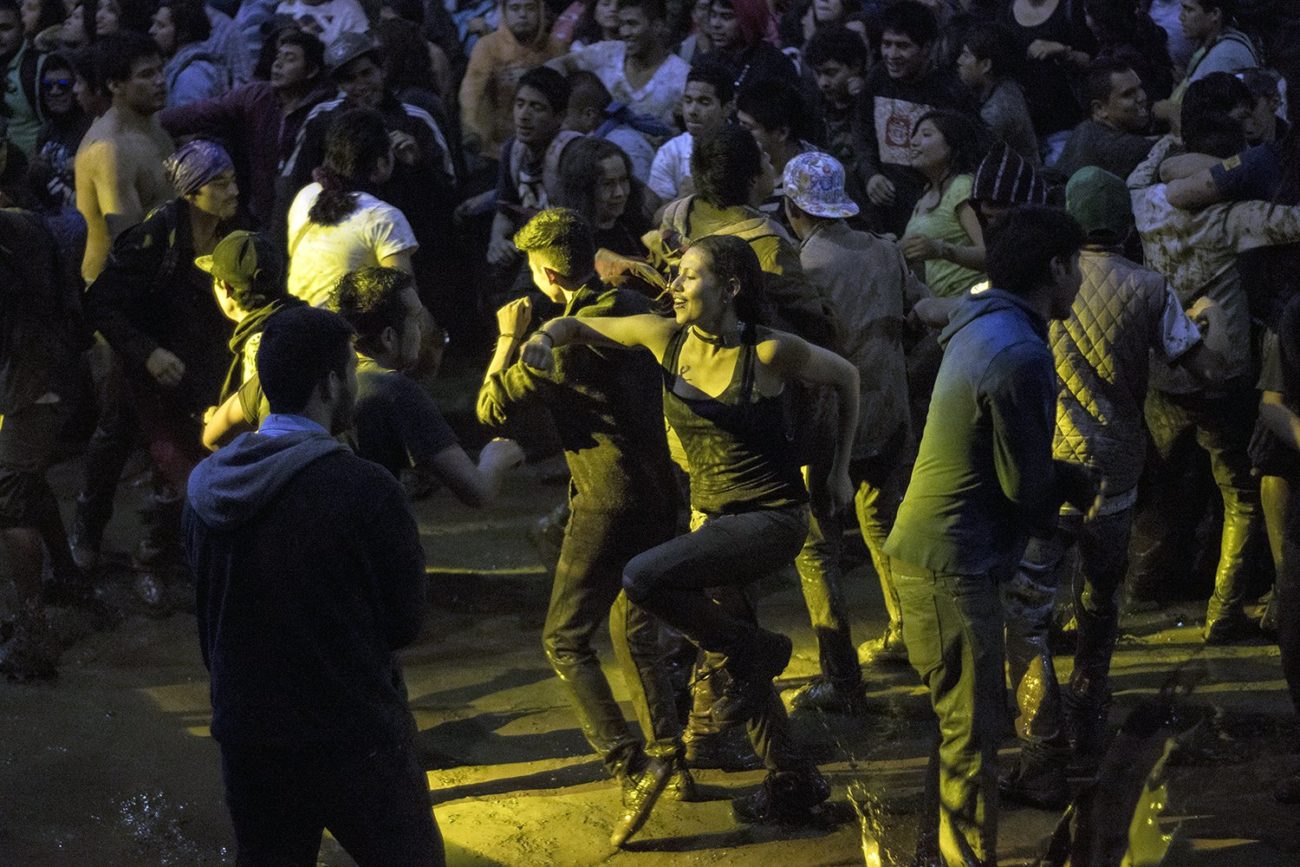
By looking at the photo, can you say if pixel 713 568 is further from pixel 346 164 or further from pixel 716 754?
pixel 346 164

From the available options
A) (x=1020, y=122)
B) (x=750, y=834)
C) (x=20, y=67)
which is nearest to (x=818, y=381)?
(x=750, y=834)

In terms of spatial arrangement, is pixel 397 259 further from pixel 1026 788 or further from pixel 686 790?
pixel 1026 788

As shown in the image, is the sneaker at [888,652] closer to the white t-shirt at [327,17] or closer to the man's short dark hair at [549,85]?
the man's short dark hair at [549,85]

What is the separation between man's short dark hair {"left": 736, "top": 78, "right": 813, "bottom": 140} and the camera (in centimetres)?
733

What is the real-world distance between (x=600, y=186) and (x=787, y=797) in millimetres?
3275

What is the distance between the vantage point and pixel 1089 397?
611 cm

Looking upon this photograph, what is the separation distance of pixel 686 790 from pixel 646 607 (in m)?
1.02

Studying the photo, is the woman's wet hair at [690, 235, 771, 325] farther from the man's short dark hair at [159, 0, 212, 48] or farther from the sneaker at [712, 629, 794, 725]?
the man's short dark hair at [159, 0, 212, 48]

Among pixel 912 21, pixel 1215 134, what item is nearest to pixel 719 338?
pixel 1215 134

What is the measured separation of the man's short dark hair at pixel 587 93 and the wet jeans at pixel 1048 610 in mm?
4695

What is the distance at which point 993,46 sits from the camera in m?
9.30

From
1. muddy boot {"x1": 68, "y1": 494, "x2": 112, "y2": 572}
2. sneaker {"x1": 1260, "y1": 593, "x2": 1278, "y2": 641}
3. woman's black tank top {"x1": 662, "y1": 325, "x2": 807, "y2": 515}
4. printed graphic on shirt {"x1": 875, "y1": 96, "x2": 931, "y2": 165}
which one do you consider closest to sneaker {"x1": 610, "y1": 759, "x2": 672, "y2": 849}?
woman's black tank top {"x1": 662, "y1": 325, "x2": 807, "y2": 515}

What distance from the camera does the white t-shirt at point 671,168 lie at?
8.98m

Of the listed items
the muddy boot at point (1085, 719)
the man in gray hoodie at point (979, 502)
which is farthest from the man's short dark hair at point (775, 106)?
the muddy boot at point (1085, 719)
